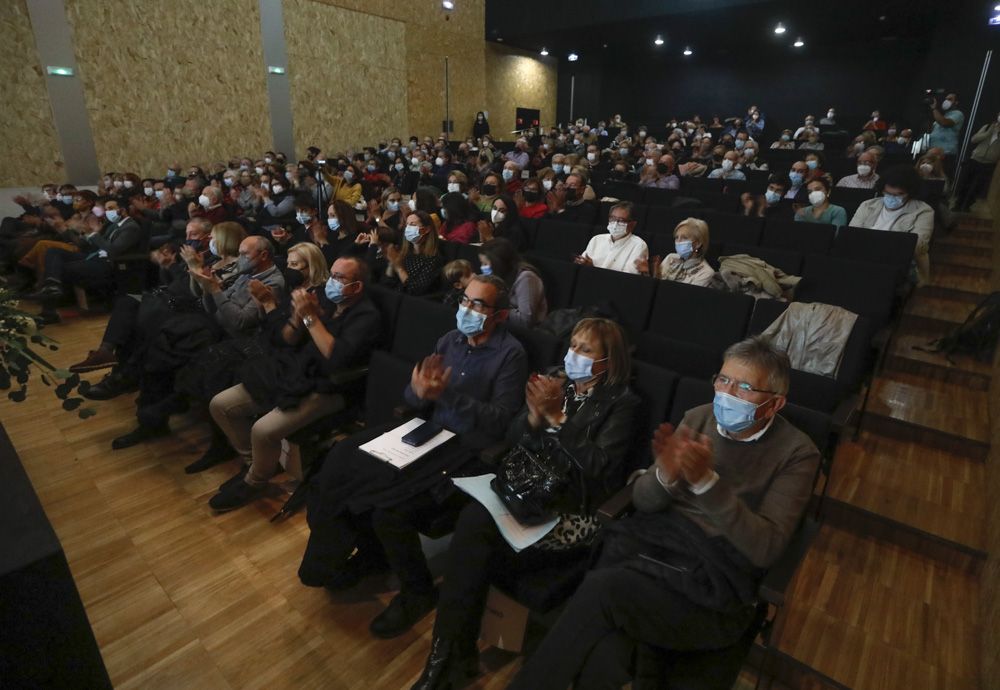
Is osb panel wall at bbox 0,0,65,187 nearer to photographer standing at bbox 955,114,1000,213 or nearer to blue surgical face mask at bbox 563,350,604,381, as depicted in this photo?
blue surgical face mask at bbox 563,350,604,381

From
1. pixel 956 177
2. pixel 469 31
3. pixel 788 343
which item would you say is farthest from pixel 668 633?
pixel 469 31

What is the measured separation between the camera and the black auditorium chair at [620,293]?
317cm

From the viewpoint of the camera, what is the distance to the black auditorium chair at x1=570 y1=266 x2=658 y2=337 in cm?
317

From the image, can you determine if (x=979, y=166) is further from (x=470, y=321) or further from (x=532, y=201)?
(x=470, y=321)

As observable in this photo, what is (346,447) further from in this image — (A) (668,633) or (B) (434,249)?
(B) (434,249)

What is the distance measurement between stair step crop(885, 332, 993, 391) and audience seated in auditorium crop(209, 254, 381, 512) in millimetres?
3288

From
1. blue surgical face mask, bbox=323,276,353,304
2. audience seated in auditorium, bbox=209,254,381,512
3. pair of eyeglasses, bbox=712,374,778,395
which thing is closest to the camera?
pair of eyeglasses, bbox=712,374,778,395

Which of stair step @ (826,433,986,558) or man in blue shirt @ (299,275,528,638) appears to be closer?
man in blue shirt @ (299,275,528,638)

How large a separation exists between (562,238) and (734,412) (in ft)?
10.6

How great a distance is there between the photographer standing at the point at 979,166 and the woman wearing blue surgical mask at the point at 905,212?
10.8ft

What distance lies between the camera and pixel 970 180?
6426 mm

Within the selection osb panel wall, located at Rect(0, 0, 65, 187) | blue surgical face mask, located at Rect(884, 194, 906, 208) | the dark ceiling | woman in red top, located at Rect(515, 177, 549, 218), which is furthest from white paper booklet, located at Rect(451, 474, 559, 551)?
the dark ceiling

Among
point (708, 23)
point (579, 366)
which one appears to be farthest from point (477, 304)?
point (708, 23)

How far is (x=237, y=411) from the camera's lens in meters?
2.75
